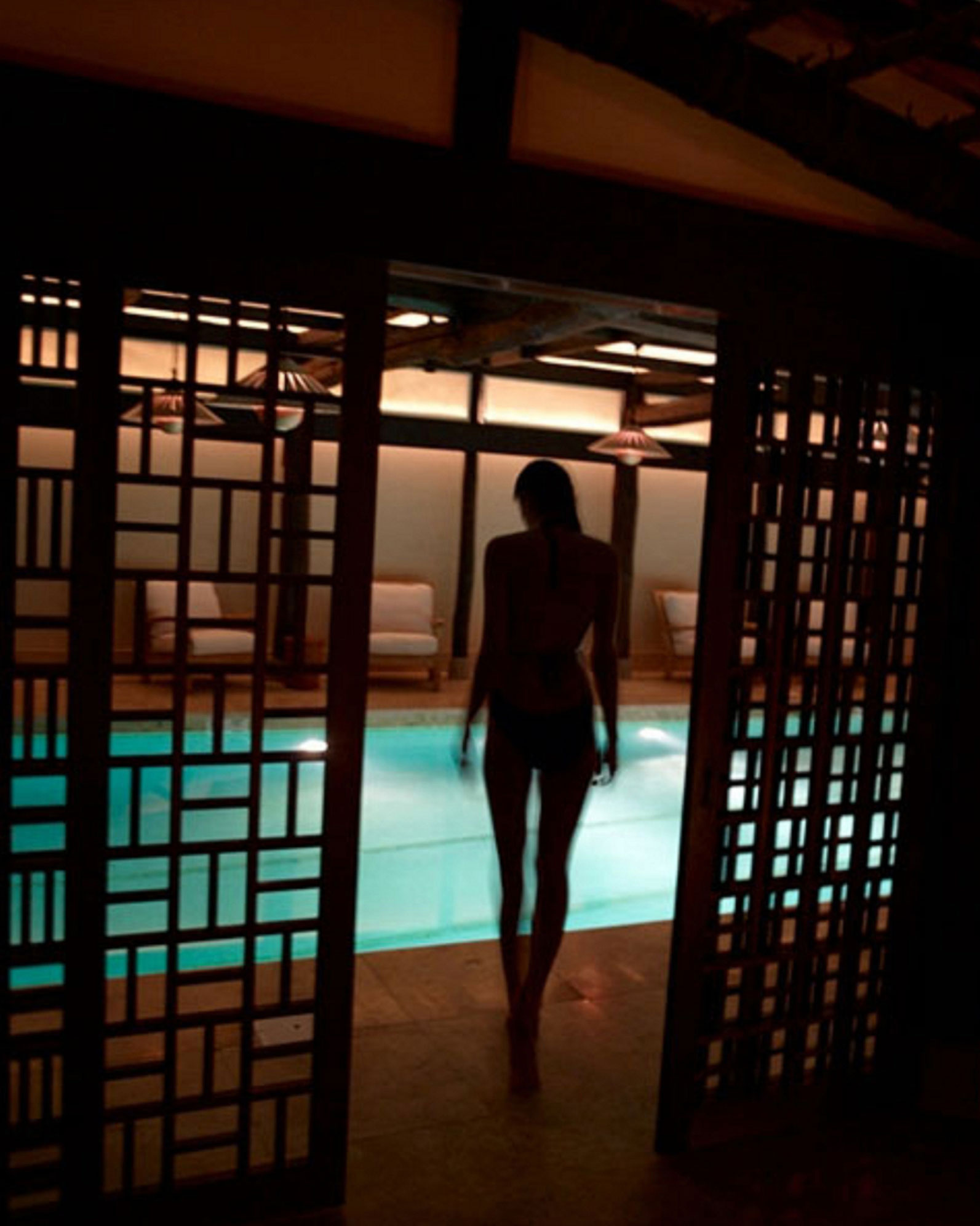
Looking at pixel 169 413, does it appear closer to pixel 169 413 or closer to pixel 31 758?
pixel 169 413

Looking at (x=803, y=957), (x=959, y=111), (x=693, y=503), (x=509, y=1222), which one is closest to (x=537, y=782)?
(x=803, y=957)

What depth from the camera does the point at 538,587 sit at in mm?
3100

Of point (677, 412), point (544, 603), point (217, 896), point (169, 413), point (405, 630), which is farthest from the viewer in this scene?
point (677, 412)

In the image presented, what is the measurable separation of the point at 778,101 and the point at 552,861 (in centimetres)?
212

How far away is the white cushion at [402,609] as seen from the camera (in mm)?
10398

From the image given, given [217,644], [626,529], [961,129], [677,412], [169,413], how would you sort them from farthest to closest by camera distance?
1. [626,529]
2. [677,412]
3. [217,644]
4. [169,413]
5. [961,129]

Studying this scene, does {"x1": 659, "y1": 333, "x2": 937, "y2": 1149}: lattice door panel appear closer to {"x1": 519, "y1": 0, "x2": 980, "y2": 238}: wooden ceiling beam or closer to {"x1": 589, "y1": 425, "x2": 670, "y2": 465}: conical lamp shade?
{"x1": 519, "y1": 0, "x2": 980, "y2": 238}: wooden ceiling beam

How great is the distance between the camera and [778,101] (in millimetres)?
2514

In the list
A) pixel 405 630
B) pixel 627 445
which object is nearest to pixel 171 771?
pixel 627 445

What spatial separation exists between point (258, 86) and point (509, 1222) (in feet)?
8.66

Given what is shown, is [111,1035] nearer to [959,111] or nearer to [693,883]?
[693,883]

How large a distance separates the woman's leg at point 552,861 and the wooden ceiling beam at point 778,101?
1.74 metres

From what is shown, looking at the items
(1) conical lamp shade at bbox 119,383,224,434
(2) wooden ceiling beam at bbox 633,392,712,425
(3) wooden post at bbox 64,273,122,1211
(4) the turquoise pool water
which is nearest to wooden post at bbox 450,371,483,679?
(2) wooden ceiling beam at bbox 633,392,712,425

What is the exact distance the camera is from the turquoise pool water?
4.77 metres
